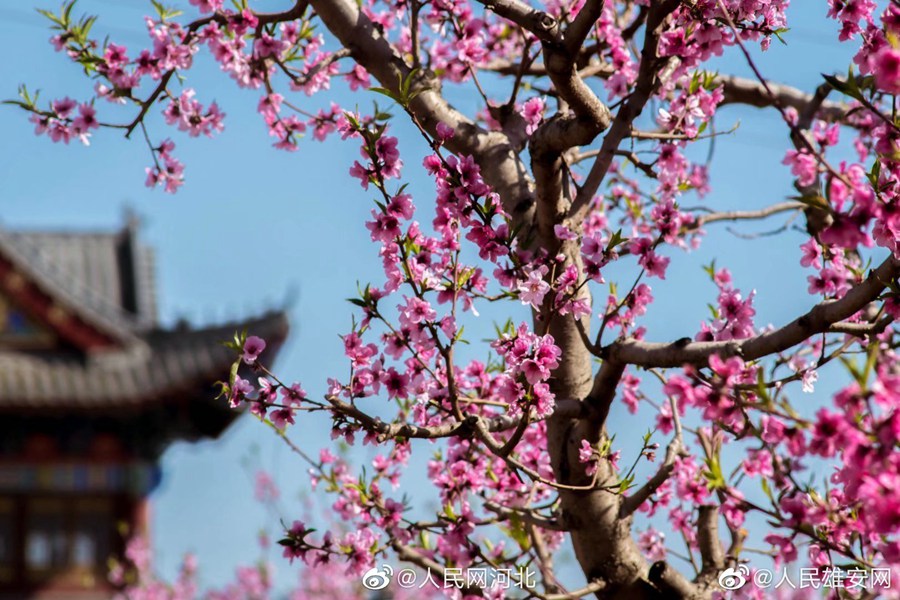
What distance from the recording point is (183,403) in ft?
58.9

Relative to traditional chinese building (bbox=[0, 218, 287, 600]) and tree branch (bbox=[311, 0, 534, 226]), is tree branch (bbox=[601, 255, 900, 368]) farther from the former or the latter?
traditional chinese building (bbox=[0, 218, 287, 600])

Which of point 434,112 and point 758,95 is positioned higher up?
point 758,95

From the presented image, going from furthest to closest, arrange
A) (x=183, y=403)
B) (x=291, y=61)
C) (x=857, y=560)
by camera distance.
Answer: (x=183, y=403) → (x=291, y=61) → (x=857, y=560)

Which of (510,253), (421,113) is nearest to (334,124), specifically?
(421,113)

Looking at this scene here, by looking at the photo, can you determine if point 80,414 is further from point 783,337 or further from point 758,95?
point 783,337

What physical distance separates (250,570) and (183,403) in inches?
122

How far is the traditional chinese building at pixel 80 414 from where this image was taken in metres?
17.4

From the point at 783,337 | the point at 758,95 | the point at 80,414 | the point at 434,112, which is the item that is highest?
the point at 80,414

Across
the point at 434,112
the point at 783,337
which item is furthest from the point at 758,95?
A: the point at 783,337

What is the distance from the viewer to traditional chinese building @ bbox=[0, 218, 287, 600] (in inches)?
684

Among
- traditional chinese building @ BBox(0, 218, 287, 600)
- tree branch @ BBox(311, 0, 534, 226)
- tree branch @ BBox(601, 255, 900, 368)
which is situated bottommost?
tree branch @ BBox(601, 255, 900, 368)

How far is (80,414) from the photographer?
17.8 meters

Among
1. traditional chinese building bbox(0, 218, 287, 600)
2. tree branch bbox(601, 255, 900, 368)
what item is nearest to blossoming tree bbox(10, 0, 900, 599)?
tree branch bbox(601, 255, 900, 368)

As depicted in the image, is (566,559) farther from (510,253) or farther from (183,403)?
(183,403)
